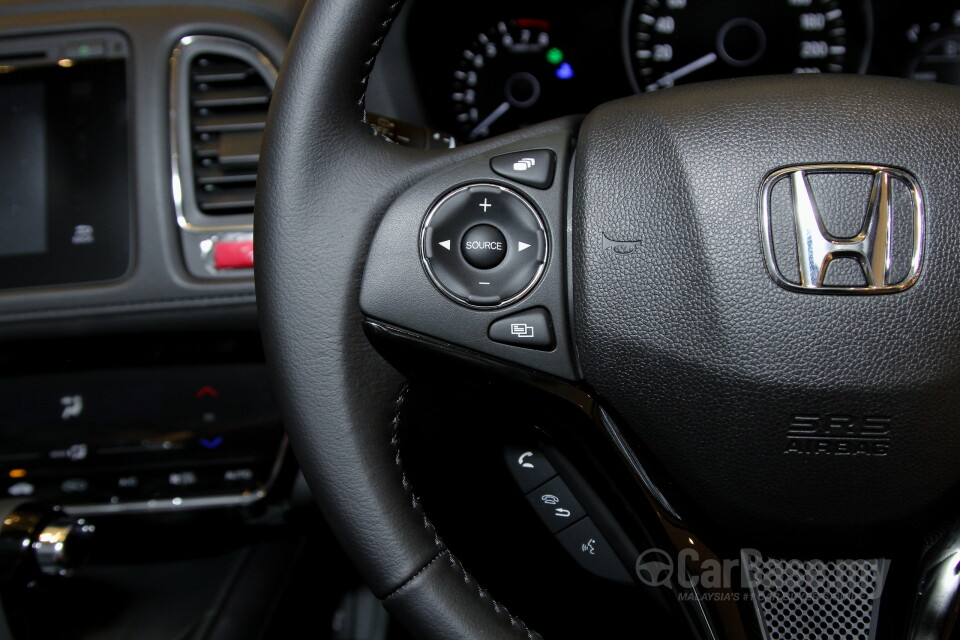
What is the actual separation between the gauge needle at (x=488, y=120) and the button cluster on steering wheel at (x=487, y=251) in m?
0.72

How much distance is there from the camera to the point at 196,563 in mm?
1265

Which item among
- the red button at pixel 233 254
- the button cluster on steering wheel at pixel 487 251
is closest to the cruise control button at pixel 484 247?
the button cluster on steering wheel at pixel 487 251

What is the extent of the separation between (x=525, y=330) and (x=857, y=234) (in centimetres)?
26

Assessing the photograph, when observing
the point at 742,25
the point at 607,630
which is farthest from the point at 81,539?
the point at 742,25

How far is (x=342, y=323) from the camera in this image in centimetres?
70

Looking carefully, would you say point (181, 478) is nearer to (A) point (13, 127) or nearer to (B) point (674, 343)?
(A) point (13, 127)

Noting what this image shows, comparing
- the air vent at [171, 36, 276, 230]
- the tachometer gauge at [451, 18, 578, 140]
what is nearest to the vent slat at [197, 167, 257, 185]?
the air vent at [171, 36, 276, 230]

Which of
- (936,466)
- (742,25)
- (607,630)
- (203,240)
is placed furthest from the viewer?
(742,25)

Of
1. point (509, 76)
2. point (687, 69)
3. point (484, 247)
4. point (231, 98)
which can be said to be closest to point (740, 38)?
point (687, 69)

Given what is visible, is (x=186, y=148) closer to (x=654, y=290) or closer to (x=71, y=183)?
(x=71, y=183)

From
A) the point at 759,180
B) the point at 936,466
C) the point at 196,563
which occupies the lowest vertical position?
the point at 196,563

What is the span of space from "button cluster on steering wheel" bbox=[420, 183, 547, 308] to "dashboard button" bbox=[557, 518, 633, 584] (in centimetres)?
22

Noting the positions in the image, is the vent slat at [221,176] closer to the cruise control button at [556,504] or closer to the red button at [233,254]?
the red button at [233,254]

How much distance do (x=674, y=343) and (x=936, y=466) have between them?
0.21 metres
